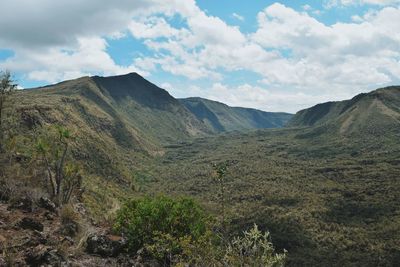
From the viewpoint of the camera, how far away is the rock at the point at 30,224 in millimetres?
31766

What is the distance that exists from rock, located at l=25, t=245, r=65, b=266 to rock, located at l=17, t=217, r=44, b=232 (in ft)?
14.3

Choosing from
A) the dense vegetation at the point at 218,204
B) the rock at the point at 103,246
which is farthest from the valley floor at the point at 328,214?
the rock at the point at 103,246

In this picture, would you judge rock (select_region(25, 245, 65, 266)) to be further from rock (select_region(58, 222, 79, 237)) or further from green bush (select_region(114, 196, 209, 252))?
green bush (select_region(114, 196, 209, 252))

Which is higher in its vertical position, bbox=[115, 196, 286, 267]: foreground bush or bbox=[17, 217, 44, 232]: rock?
bbox=[17, 217, 44, 232]: rock

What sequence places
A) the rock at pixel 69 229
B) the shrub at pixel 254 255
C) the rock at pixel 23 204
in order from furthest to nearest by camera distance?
1. the rock at pixel 23 204
2. the rock at pixel 69 229
3. the shrub at pixel 254 255

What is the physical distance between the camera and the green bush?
36.8 metres

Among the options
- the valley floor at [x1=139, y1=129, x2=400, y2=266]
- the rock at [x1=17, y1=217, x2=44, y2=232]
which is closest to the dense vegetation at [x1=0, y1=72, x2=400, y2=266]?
the valley floor at [x1=139, y1=129, x2=400, y2=266]

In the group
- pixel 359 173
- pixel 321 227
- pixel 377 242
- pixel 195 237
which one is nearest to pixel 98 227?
pixel 195 237

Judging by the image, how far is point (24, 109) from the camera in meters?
160

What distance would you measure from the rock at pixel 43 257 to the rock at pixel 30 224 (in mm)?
4359

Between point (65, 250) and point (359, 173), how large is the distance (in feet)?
603

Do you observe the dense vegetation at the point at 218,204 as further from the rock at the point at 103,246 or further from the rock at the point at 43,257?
the rock at the point at 43,257

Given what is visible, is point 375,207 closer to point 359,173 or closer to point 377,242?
point 377,242

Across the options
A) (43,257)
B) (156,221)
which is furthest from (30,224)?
(156,221)
